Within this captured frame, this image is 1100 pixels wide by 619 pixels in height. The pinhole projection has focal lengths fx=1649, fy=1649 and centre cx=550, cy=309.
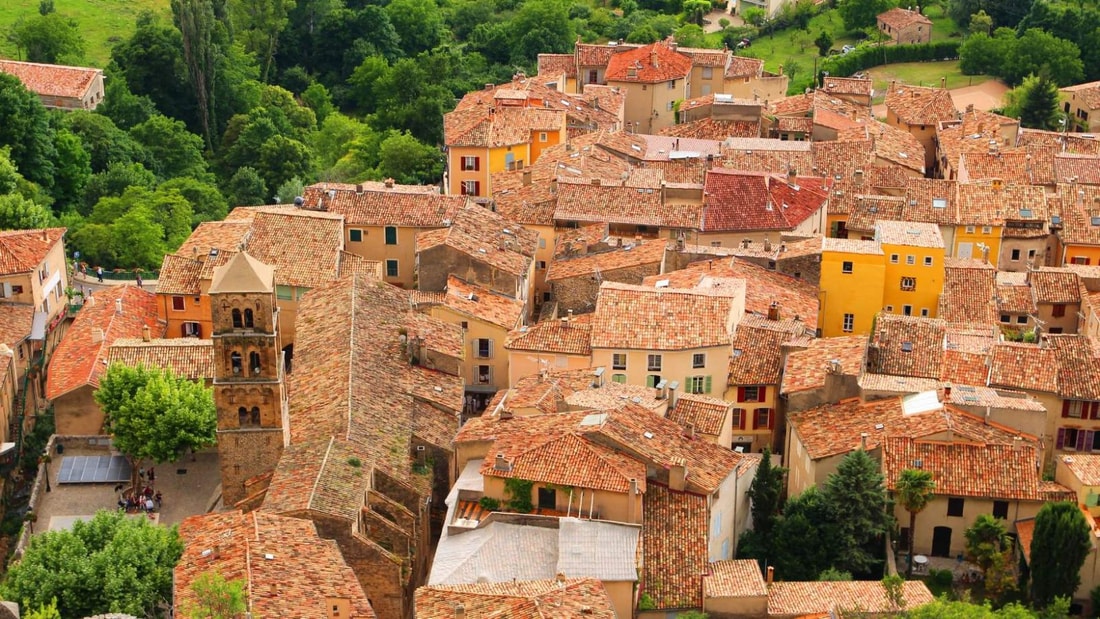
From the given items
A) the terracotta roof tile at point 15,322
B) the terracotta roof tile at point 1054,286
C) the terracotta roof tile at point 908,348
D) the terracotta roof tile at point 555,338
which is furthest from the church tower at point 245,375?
the terracotta roof tile at point 1054,286

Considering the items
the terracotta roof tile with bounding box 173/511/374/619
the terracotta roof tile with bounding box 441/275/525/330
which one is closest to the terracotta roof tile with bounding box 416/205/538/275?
the terracotta roof tile with bounding box 441/275/525/330

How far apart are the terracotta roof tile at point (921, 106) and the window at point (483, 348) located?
51005 millimetres

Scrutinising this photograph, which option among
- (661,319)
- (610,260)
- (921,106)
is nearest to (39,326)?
(610,260)

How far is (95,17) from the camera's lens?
154 m

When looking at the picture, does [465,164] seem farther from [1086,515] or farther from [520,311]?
[1086,515]

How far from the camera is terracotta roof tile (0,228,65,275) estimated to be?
276 ft

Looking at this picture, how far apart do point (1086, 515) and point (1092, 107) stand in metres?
77.0

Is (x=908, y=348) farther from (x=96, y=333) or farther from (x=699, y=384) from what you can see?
(x=96, y=333)

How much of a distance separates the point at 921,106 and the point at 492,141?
3720 centimetres

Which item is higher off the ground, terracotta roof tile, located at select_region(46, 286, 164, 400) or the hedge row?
the hedge row

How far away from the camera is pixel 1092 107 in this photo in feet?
430

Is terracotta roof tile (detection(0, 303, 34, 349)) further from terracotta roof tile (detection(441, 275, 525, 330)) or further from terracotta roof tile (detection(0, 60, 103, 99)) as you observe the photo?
terracotta roof tile (detection(0, 60, 103, 99))

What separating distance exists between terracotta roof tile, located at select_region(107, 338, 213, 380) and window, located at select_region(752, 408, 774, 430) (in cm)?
2509

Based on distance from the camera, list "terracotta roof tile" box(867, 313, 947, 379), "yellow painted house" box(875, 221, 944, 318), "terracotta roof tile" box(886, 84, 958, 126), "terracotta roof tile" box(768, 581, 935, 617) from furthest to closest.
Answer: "terracotta roof tile" box(886, 84, 958, 126)
"yellow painted house" box(875, 221, 944, 318)
"terracotta roof tile" box(867, 313, 947, 379)
"terracotta roof tile" box(768, 581, 935, 617)
